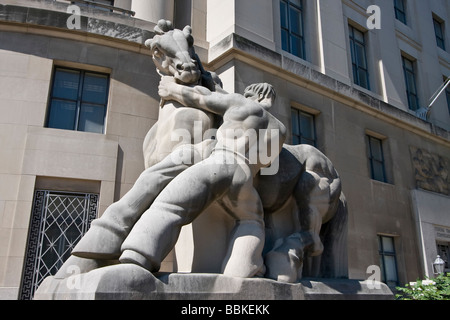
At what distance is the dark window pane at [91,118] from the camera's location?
9.94 metres

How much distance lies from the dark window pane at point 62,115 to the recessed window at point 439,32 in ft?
60.0

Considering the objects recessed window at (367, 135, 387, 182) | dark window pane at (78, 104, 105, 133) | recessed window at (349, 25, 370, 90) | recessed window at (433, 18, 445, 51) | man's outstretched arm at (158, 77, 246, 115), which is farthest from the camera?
recessed window at (433, 18, 445, 51)

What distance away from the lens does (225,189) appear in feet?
11.6

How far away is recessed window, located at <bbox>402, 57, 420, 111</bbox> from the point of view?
55.5ft

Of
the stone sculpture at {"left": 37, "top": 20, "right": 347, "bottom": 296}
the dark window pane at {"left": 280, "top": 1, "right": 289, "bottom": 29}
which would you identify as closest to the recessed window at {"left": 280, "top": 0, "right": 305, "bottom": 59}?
the dark window pane at {"left": 280, "top": 1, "right": 289, "bottom": 29}

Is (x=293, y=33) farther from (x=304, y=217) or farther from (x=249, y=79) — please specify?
(x=304, y=217)

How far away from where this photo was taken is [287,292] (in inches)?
136

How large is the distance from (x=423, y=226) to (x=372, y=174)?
2734 millimetres

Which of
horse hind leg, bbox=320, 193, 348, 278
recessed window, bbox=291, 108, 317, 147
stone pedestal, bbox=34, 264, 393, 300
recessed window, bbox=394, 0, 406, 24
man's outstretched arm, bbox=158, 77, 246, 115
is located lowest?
stone pedestal, bbox=34, 264, 393, 300

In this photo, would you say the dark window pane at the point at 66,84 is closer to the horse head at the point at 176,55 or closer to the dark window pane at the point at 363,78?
the horse head at the point at 176,55

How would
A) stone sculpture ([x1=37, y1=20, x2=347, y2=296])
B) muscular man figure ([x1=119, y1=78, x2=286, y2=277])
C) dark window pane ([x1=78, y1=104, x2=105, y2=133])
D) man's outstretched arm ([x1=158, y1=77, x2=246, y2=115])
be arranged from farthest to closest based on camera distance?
dark window pane ([x1=78, y1=104, x2=105, y2=133])
man's outstretched arm ([x1=158, y1=77, x2=246, y2=115])
stone sculpture ([x1=37, y1=20, x2=347, y2=296])
muscular man figure ([x1=119, y1=78, x2=286, y2=277])

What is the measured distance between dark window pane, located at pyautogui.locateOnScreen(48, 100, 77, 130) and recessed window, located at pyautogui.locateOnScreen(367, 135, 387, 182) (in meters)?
9.75

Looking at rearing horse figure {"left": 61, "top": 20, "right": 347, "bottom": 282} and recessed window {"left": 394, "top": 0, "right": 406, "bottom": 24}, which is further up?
recessed window {"left": 394, "top": 0, "right": 406, "bottom": 24}

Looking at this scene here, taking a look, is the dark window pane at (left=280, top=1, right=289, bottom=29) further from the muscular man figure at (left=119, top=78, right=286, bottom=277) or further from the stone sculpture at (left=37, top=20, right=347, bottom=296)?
the muscular man figure at (left=119, top=78, right=286, bottom=277)
